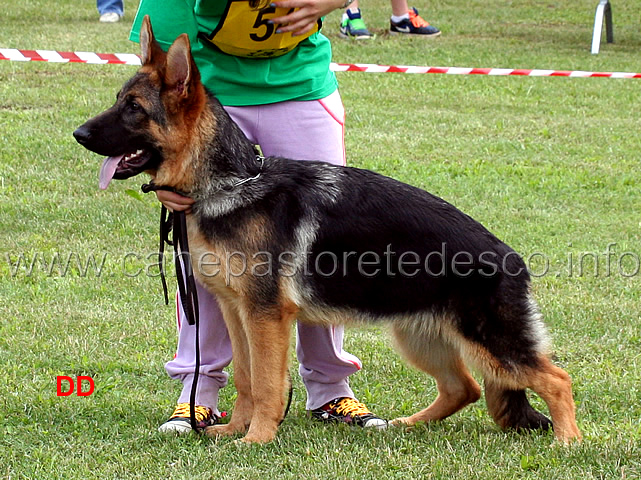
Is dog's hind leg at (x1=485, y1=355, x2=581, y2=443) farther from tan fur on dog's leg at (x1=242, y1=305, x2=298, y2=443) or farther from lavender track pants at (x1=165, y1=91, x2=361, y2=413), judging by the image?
tan fur on dog's leg at (x1=242, y1=305, x2=298, y2=443)

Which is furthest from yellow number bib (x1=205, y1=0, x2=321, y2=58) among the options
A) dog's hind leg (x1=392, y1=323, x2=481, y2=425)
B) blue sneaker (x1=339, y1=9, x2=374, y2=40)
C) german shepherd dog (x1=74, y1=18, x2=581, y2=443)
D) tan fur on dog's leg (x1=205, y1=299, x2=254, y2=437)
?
blue sneaker (x1=339, y1=9, x2=374, y2=40)

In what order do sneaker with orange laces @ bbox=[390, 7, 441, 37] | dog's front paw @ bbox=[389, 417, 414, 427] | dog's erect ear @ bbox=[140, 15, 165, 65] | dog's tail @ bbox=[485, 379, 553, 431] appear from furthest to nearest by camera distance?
sneaker with orange laces @ bbox=[390, 7, 441, 37]
dog's front paw @ bbox=[389, 417, 414, 427]
dog's tail @ bbox=[485, 379, 553, 431]
dog's erect ear @ bbox=[140, 15, 165, 65]

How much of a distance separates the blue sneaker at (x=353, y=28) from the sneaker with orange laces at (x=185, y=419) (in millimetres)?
10355

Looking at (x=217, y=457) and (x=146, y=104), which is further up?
(x=146, y=104)

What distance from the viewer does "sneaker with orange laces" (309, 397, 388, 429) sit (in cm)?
387

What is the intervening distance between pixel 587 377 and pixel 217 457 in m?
2.05

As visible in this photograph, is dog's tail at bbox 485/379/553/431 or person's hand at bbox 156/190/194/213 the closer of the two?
person's hand at bbox 156/190/194/213

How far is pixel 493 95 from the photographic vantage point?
11.3m

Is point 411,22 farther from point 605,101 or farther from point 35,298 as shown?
point 35,298

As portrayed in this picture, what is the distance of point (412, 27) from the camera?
1424 cm

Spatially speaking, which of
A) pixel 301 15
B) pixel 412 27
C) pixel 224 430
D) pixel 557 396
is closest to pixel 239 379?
pixel 224 430

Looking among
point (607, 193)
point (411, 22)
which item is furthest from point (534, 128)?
point (411, 22)

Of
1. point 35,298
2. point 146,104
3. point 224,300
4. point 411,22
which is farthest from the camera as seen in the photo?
point 411,22

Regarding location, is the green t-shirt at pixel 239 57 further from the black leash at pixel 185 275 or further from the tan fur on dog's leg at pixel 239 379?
the tan fur on dog's leg at pixel 239 379
